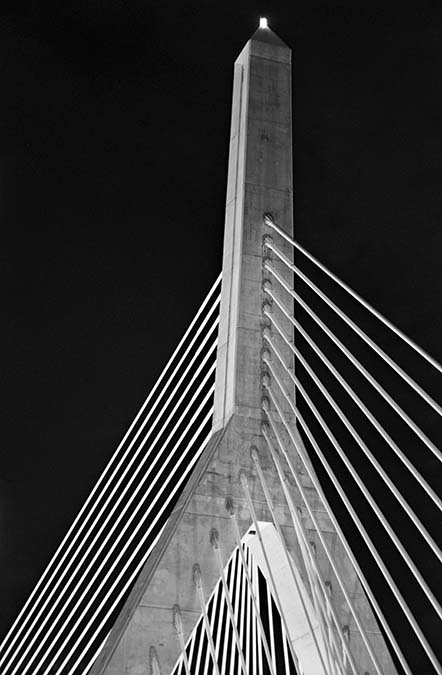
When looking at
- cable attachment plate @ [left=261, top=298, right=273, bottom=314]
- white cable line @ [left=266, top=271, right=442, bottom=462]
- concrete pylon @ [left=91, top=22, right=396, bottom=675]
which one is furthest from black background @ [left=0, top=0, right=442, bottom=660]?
white cable line @ [left=266, top=271, right=442, bottom=462]

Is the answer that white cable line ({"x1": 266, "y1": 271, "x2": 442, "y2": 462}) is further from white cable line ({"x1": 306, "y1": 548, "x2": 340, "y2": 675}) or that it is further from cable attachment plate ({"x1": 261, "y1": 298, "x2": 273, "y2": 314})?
white cable line ({"x1": 306, "y1": 548, "x2": 340, "y2": 675})

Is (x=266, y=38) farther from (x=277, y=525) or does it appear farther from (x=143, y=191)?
(x=143, y=191)

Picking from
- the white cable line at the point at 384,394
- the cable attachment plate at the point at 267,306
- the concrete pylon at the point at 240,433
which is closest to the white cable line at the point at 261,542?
the concrete pylon at the point at 240,433

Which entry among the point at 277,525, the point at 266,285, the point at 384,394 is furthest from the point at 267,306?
the point at 384,394

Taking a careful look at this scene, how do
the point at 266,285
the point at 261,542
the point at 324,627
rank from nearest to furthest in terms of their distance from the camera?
the point at 324,627, the point at 261,542, the point at 266,285

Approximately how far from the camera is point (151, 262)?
Result: 22.3 metres

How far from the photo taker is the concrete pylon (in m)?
10.2

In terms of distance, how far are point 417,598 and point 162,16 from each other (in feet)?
41.4

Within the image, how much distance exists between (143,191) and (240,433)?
11.8 m

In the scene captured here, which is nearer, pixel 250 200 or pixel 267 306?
pixel 267 306

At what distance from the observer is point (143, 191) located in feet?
73.7

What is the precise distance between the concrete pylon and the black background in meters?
8.28

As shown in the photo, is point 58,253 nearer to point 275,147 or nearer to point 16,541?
point 16,541

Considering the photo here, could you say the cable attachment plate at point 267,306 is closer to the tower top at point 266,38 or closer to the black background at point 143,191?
the tower top at point 266,38
